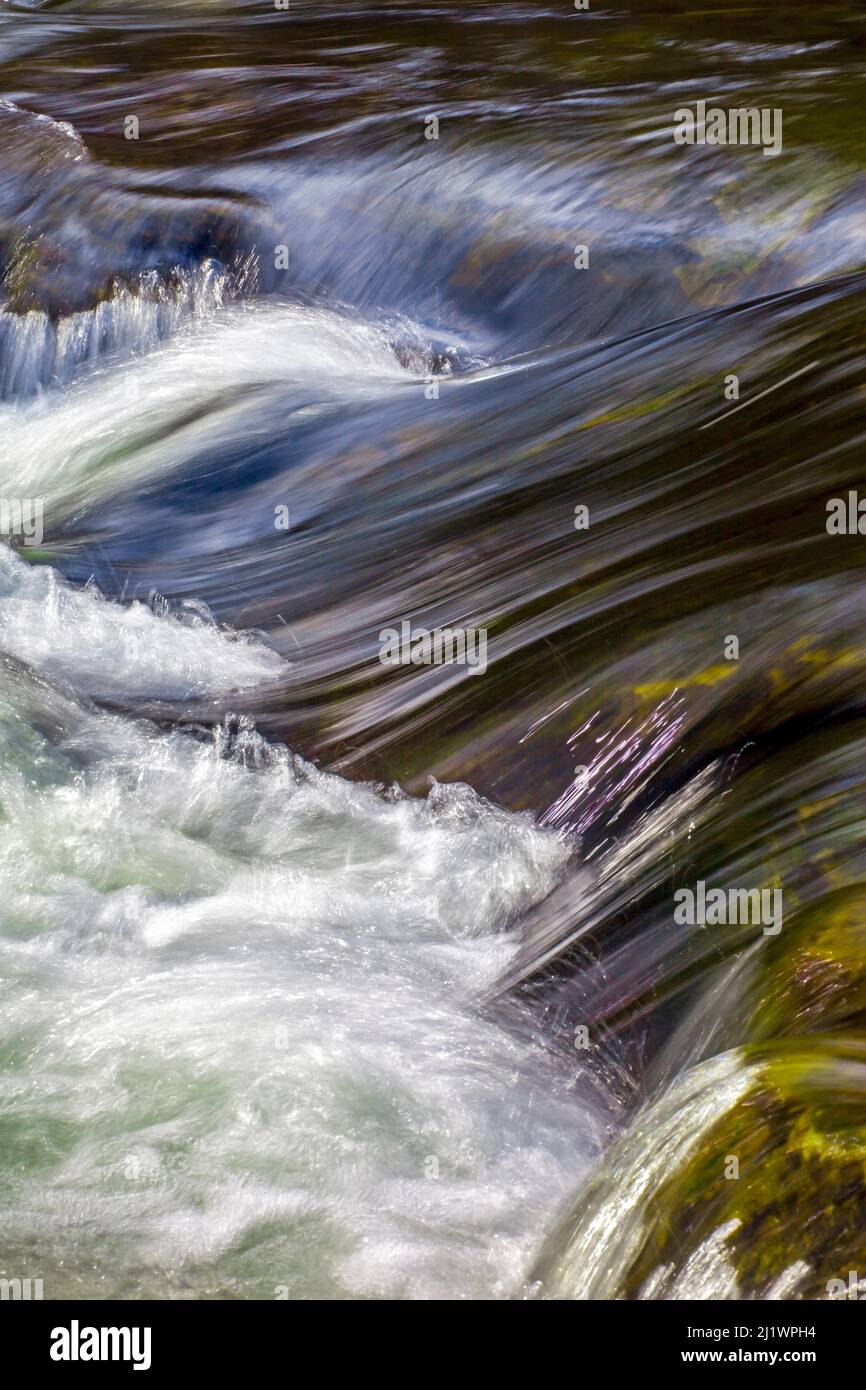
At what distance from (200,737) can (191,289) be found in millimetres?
2937

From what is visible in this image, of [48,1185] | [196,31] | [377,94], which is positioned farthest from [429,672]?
[196,31]

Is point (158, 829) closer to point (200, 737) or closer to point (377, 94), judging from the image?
point (200, 737)

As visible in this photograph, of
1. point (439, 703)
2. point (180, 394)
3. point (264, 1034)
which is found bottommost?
point (264, 1034)

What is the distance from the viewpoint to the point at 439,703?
4.04 meters

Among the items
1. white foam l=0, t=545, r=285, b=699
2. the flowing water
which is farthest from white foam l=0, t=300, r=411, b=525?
white foam l=0, t=545, r=285, b=699

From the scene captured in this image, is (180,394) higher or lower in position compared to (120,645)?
higher

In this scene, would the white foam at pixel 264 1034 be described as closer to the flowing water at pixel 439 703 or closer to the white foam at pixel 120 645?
the flowing water at pixel 439 703

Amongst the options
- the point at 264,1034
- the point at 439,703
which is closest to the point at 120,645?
the point at 439,703

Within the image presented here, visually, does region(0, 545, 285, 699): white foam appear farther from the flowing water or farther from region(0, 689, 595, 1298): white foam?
region(0, 689, 595, 1298): white foam

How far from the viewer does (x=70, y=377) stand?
6.40 metres

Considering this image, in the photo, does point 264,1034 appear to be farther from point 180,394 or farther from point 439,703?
point 180,394

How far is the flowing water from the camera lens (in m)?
2.86

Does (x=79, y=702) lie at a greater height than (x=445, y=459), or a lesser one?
lesser

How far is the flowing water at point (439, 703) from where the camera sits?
2.86m
